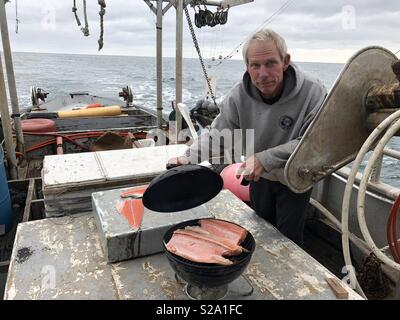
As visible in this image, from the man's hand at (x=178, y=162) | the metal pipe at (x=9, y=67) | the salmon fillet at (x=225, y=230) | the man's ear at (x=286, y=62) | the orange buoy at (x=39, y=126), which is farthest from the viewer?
the orange buoy at (x=39, y=126)

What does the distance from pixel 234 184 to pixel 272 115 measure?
4.94 feet

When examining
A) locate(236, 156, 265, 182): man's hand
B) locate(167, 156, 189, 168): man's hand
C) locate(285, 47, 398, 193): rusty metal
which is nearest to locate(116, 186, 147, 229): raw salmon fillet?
locate(167, 156, 189, 168): man's hand

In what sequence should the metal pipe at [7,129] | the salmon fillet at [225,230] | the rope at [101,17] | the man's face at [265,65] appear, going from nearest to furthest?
1. the salmon fillet at [225,230]
2. the man's face at [265,65]
3. the metal pipe at [7,129]
4. the rope at [101,17]

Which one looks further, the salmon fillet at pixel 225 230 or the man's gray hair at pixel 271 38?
the man's gray hair at pixel 271 38

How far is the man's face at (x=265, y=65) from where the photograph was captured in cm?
201

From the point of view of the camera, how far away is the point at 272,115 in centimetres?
226

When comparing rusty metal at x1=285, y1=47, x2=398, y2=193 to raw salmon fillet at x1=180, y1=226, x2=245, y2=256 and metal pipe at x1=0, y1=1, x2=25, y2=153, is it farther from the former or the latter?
metal pipe at x1=0, y1=1, x2=25, y2=153

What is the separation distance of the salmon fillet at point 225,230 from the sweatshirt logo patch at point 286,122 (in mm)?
808

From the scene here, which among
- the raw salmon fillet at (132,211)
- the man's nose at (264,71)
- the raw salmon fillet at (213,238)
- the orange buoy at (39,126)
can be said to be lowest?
the orange buoy at (39,126)

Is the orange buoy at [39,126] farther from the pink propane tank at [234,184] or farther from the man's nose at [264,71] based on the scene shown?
the man's nose at [264,71]

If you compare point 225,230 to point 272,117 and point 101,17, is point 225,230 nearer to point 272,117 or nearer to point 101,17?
point 272,117

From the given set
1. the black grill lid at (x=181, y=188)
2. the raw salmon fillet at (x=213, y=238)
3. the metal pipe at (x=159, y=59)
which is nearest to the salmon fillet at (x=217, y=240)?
the raw salmon fillet at (x=213, y=238)

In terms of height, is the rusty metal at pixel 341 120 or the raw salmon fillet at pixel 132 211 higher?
the rusty metal at pixel 341 120
